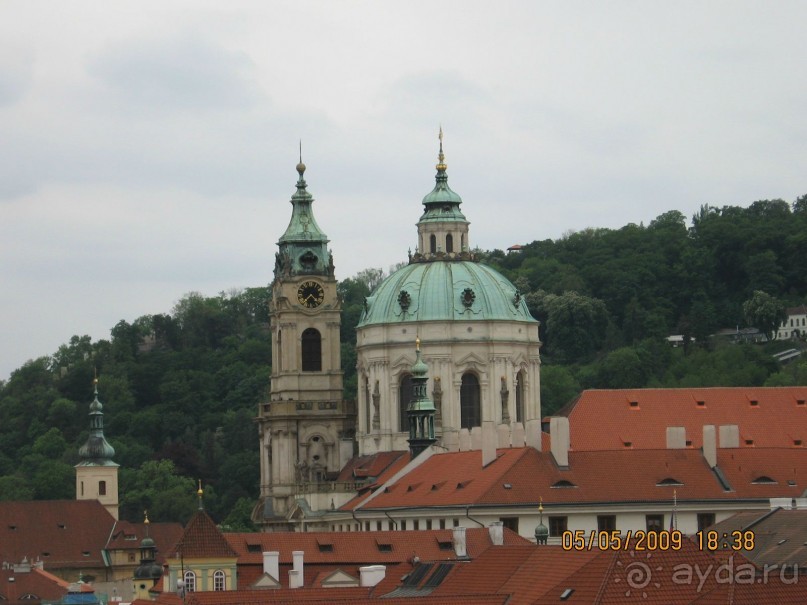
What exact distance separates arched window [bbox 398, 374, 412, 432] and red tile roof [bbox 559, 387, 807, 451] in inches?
384

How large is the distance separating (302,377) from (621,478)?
1603 inches

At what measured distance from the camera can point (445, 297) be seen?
6201 inches

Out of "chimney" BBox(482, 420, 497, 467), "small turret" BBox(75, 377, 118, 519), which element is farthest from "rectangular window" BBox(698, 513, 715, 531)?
"small turret" BBox(75, 377, 118, 519)

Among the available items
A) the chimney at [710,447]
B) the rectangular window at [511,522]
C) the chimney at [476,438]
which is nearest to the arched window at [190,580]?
the rectangular window at [511,522]

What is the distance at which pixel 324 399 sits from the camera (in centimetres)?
16625

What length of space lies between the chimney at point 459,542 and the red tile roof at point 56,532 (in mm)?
60960

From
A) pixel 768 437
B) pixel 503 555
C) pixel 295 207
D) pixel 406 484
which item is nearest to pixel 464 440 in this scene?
pixel 406 484

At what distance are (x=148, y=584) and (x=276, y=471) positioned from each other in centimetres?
2364

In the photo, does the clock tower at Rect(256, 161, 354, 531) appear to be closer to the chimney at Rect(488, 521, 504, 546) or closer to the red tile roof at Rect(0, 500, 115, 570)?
the red tile roof at Rect(0, 500, 115, 570)

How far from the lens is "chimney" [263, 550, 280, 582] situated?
114 m

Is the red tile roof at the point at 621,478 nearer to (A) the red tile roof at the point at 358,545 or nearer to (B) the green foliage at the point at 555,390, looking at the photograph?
(A) the red tile roof at the point at 358,545

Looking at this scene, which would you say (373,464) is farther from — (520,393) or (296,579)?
(296,579)

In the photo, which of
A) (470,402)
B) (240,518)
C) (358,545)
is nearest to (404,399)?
(470,402)

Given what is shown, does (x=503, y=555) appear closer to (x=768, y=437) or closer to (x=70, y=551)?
(x=768, y=437)
